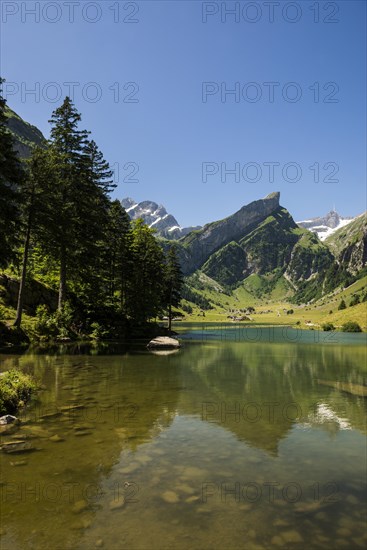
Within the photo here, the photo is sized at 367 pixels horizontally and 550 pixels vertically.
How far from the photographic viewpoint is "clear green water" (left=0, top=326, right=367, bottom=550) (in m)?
7.54

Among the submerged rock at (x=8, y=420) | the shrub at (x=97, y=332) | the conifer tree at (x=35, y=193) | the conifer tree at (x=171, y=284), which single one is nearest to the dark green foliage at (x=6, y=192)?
the conifer tree at (x=35, y=193)

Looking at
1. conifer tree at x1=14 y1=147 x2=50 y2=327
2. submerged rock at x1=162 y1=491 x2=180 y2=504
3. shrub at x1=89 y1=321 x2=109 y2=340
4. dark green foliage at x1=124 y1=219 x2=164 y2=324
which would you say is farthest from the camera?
dark green foliage at x1=124 y1=219 x2=164 y2=324

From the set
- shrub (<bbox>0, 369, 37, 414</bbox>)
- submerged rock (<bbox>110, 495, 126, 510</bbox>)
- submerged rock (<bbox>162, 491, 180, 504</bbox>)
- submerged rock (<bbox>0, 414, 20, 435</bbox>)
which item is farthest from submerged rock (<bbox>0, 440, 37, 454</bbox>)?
submerged rock (<bbox>162, 491, 180, 504</bbox>)

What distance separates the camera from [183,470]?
422 inches

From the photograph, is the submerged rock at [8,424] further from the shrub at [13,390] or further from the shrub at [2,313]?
the shrub at [2,313]

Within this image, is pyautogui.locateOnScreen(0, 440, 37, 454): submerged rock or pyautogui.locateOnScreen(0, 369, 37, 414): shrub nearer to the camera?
pyautogui.locateOnScreen(0, 440, 37, 454): submerged rock

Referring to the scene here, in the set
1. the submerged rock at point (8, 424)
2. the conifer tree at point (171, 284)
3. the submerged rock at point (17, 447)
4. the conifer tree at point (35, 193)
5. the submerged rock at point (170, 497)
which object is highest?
the conifer tree at point (35, 193)

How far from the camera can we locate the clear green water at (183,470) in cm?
754

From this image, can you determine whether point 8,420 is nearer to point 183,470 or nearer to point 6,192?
point 183,470

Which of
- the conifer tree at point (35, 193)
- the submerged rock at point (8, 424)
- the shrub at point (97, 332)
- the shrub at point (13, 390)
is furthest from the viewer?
the shrub at point (97, 332)

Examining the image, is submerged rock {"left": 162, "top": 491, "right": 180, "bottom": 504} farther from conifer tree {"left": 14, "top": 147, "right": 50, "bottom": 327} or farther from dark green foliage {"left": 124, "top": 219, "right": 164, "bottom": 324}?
dark green foliage {"left": 124, "top": 219, "right": 164, "bottom": 324}

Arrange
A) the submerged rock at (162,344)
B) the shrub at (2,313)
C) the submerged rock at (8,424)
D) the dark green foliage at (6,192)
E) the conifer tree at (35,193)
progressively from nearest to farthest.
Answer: the submerged rock at (8,424)
the dark green foliage at (6,192)
the shrub at (2,313)
the conifer tree at (35,193)
the submerged rock at (162,344)

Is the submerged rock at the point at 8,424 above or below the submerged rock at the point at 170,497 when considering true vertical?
above


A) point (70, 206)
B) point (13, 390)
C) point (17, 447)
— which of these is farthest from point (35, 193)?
point (17, 447)
